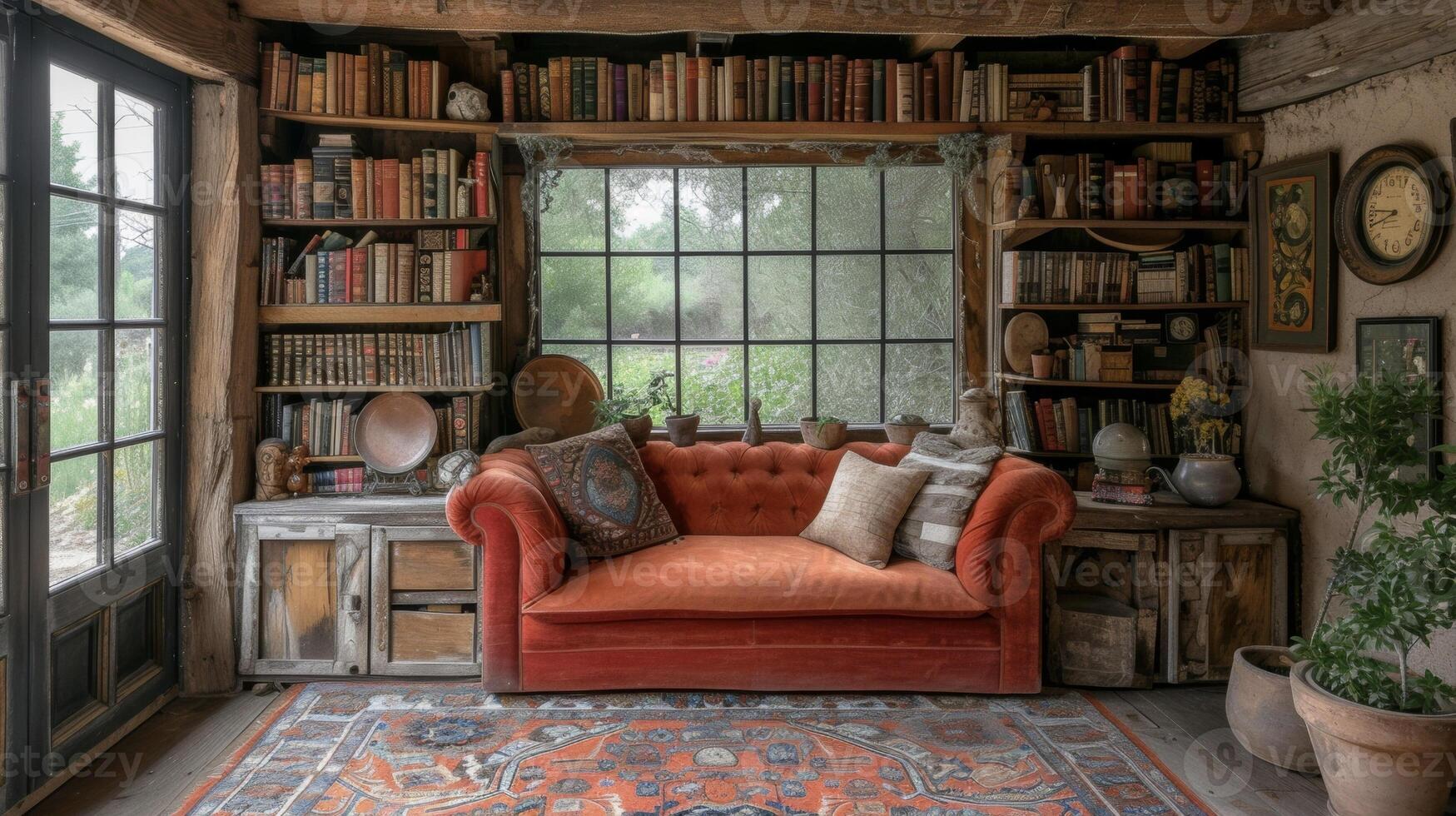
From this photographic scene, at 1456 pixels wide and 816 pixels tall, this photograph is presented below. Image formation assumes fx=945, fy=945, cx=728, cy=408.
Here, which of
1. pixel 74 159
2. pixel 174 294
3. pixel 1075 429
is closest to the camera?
pixel 74 159

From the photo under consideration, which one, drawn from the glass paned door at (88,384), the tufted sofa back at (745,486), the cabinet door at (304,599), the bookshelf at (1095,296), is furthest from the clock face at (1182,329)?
the glass paned door at (88,384)

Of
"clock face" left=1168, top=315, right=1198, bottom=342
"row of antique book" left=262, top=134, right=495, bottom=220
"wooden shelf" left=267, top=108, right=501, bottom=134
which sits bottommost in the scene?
"clock face" left=1168, top=315, right=1198, bottom=342

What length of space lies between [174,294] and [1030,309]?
11.7 ft

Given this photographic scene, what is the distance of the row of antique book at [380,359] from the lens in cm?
403

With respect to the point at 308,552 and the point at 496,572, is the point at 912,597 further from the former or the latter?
the point at 308,552

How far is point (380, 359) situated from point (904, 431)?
2.30 meters

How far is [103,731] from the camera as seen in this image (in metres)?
3.17

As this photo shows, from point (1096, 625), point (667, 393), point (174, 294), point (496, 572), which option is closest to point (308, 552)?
point (496, 572)

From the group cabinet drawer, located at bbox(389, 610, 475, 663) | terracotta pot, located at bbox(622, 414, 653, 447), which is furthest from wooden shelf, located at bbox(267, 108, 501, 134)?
cabinet drawer, located at bbox(389, 610, 475, 663)

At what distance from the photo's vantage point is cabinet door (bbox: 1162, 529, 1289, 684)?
3.71m

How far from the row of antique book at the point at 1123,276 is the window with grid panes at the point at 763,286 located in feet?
1.32

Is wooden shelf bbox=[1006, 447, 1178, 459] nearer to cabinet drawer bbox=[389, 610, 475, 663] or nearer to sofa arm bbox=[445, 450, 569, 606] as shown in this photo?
sofa arm bbox=[445, 450, 569, 606]

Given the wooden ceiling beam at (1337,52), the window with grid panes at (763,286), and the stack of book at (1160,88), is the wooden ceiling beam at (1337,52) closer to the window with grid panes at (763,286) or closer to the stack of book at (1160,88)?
the stack of book at (1160,88)

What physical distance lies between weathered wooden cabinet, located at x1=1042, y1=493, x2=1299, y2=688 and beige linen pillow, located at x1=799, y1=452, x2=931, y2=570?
24.8 inches
